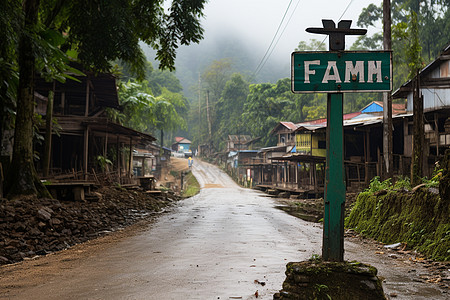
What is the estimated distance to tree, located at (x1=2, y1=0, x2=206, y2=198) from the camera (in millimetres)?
11547

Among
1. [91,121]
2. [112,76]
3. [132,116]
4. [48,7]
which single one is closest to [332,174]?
[48,7]

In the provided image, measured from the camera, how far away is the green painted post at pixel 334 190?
4.29 m

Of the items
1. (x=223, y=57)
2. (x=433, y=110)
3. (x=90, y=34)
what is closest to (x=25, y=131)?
(x=90, y=34)

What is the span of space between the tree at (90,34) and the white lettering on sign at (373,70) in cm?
867

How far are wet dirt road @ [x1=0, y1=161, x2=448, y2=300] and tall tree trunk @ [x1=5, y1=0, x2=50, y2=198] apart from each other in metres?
3.81

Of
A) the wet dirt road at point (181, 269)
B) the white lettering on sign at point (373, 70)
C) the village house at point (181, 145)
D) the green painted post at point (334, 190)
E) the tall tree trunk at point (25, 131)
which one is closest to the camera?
the green painted post at point (334, 190)

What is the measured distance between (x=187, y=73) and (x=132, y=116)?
13568cm

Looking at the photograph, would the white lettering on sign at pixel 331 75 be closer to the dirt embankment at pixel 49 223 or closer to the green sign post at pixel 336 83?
the green sign post at pixel 336 83

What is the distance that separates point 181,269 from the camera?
591 cm

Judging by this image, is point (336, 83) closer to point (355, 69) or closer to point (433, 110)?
point (355, 69)

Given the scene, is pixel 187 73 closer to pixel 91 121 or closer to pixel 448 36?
pixel 448 36

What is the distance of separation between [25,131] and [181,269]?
820 cm

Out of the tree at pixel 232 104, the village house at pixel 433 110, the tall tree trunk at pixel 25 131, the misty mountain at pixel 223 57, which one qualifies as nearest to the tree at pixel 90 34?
the tall tree trunk at pixel 25 131

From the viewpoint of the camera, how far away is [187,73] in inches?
6506
